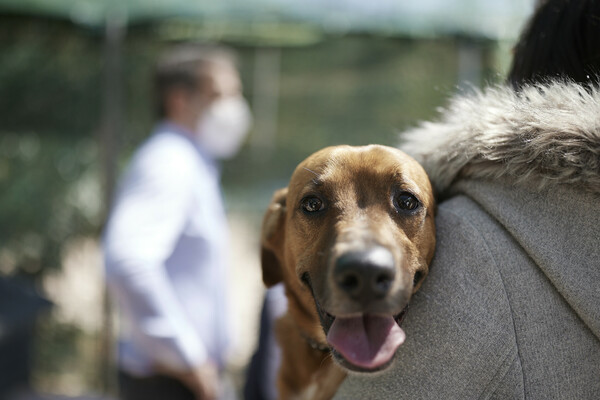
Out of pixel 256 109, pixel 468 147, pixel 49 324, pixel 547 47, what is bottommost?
pixel 49 324

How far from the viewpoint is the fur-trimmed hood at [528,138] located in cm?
132

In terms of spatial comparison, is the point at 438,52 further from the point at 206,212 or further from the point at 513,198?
the point at 513,198

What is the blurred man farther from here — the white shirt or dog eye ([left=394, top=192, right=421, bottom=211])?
dog eye ([left=394, top=192, right=421, bottom=211])

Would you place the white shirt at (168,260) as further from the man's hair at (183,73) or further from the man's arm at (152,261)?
the man's hair at (183,73)

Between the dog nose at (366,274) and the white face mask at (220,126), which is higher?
the dog nose at (366,274)

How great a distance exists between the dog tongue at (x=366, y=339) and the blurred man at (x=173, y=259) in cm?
175

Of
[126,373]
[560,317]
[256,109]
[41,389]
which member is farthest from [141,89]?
[560,317]

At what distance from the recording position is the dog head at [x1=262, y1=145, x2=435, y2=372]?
1.39 meters

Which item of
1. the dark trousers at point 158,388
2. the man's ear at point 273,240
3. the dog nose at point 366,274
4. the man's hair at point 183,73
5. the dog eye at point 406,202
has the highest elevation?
the man's hair at point 183,73

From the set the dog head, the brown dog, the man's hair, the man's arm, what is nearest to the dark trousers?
the man's arm

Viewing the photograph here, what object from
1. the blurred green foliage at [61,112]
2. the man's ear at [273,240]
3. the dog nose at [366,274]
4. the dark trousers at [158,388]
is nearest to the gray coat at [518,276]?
the dog nose at [366,274]

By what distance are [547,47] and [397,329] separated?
0.99m

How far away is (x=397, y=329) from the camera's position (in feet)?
4.59

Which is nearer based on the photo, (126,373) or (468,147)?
(468,147)
